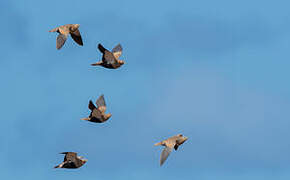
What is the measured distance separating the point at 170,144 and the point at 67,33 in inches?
886

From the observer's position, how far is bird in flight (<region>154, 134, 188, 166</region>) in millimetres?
111812

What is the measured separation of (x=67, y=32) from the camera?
400 feet

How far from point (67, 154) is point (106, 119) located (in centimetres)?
782

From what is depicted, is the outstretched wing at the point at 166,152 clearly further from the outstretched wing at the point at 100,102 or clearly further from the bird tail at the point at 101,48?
the bird tail at the point at 101,48

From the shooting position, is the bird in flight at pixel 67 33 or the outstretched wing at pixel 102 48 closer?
the bird in flight at pixel 67 33

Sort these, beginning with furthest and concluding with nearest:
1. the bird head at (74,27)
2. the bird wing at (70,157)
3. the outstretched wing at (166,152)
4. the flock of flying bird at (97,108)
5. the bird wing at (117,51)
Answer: the bird wing at (117,51) → the bird head at (74,27) → the bird wing at (70,157) → the flock of flying bird at (97,108) → the outstretched wing at (166,152)

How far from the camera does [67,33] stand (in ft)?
400

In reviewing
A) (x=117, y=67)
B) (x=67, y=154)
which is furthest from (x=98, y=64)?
(x=67, y=154)

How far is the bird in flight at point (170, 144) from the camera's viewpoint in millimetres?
111812

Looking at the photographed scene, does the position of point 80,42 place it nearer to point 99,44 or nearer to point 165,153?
point 99,44

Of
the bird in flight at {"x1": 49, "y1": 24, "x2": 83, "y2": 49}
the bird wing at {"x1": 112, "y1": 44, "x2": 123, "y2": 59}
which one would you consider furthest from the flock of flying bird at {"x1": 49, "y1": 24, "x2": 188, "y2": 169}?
the bird wing at {"x1": 112, "y1": 44, "x2": 123, "y2": 59}

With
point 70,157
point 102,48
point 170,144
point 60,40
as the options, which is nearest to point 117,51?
point 102,48

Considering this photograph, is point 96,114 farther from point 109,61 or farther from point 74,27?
point 74,27

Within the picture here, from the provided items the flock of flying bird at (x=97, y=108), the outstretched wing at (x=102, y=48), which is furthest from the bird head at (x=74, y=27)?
the outstretched wing at (x=102, y=48)
